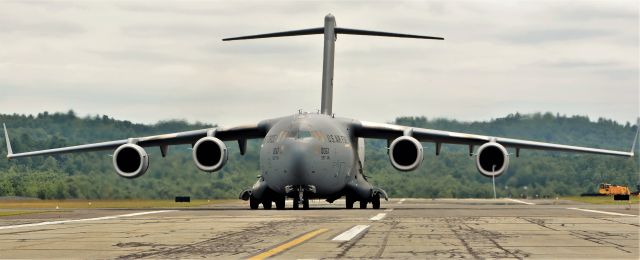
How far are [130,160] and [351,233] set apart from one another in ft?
70.5

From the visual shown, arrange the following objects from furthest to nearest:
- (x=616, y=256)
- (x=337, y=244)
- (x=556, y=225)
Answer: (x=556, y=225)
(x=337, y=244)
(x=616, y=256)

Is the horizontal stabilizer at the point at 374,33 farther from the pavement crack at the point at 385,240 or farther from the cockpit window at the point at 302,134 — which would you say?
the pavement crack at the point at 385,240

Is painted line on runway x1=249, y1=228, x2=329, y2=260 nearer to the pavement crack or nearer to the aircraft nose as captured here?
the pavement crack

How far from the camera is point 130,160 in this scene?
130 ft

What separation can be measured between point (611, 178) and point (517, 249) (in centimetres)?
6108

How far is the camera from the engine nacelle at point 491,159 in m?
38.5

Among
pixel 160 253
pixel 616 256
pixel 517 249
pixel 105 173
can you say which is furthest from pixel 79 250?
pixel 105 173

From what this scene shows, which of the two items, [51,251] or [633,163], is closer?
[51,251]

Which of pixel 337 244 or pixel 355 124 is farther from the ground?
pixel 355 124

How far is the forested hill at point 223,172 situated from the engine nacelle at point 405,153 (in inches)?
500

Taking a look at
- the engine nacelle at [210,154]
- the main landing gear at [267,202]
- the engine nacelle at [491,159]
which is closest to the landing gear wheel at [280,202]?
the main landing gear at [267,202]

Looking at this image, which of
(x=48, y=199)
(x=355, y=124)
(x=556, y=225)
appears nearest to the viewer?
(x=556, y=225)

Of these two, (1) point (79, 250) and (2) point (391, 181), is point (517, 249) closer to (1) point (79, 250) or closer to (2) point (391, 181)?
(1) point (79, 250)

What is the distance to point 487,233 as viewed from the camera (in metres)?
19.8
